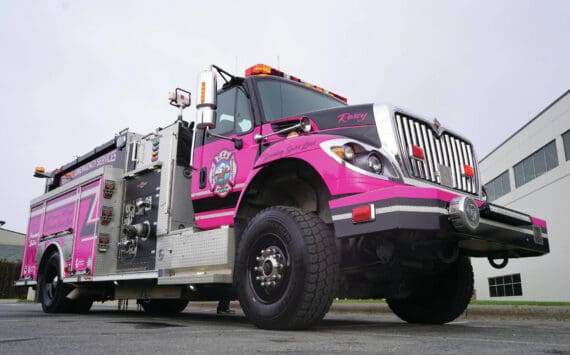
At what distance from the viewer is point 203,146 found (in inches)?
247

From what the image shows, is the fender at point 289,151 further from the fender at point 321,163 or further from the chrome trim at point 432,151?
the chrome trim at point 432,151

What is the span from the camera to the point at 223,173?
578cm

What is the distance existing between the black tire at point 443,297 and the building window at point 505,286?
20.3 metres

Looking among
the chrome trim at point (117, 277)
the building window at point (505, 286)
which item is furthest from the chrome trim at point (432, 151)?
the building window at point (505, 286)

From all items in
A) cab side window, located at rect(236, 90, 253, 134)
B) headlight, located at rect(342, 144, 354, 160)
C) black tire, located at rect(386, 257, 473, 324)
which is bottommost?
black tire, located at rect(386, 257, 473, 324)

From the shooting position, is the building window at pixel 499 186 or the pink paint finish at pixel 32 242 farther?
the building window at pixel 499 186

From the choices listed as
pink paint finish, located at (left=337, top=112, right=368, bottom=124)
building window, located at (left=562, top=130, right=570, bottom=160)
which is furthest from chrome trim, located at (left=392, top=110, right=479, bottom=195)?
building window, located at (left=562, top=130, right=570, bottom=160)

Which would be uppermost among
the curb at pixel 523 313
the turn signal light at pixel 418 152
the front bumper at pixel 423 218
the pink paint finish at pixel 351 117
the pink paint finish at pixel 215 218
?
the pink paint finish at pixel 351 117

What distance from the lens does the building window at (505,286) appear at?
24.0 meters

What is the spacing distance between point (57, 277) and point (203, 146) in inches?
155

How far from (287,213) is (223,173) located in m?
1.62

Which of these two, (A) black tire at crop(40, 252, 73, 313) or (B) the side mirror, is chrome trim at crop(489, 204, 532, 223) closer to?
(B) the side mirror

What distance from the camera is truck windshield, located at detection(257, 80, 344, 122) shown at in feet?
18.6

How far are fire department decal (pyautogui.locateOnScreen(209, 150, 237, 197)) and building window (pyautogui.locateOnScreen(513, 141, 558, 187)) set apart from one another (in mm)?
19168
